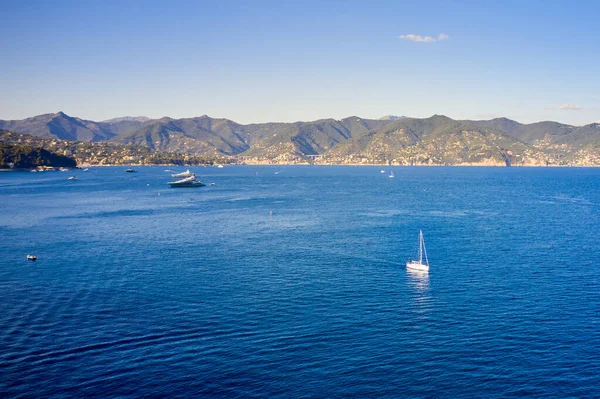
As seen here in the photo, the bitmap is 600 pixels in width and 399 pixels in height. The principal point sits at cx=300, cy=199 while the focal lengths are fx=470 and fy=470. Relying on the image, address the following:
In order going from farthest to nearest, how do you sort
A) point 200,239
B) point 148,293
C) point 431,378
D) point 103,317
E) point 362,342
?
point 200,239 < point 148,293 < point 103,317 < point 362,342 < point 431,378

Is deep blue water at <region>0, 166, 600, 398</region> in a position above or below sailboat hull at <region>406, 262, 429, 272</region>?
below

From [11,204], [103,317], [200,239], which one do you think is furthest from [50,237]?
[11,204]

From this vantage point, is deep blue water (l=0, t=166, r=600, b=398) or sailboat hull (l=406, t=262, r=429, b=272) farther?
sailboat hull (l=406, t=262, r=429, b=272)

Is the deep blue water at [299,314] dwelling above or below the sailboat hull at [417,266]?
below

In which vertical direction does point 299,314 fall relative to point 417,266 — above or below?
below

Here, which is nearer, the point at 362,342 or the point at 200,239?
the point at 362,342

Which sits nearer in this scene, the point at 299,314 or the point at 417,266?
the point at 299,314

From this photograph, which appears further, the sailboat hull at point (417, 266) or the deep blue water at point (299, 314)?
the sailboat hull at point (417, 266)

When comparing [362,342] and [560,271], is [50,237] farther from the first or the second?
[560,271]
